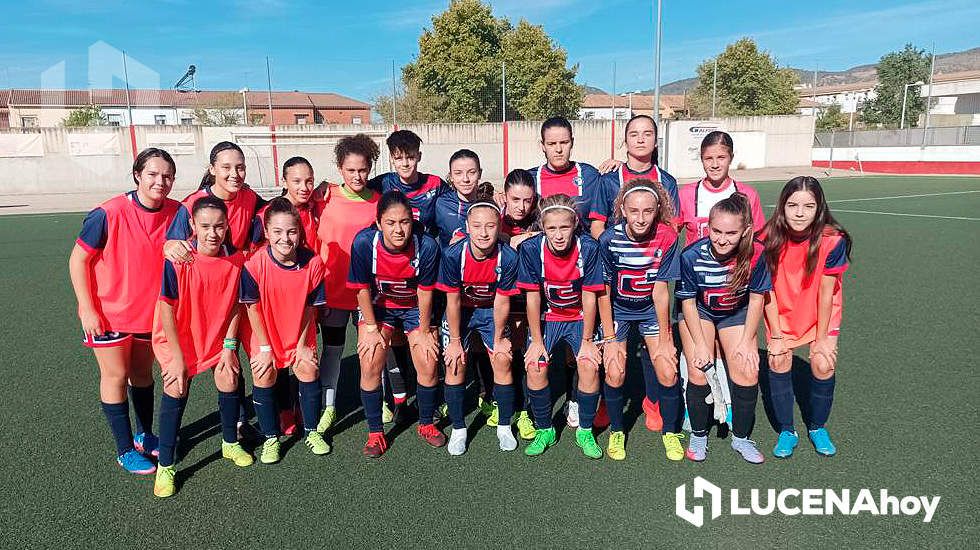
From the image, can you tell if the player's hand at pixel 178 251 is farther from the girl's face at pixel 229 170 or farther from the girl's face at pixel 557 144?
the girl's face at pixel 557 144

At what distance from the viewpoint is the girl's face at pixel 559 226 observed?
128 inches

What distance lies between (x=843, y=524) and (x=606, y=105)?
76541 mm

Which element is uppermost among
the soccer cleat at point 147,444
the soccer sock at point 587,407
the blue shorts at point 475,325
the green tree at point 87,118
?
the green tree at point 87,118

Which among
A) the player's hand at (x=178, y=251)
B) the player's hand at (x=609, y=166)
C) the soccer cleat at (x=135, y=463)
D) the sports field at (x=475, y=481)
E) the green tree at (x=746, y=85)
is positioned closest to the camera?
the sports field at (x=475, y=481)

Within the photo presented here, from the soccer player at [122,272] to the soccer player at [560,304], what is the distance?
2.00 metres

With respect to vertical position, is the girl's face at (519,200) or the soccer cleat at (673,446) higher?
the girl's face at (519,200)

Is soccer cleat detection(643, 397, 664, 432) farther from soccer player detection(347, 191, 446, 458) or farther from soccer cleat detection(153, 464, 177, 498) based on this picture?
soccer cleat detection(153, 464, 177, 498)

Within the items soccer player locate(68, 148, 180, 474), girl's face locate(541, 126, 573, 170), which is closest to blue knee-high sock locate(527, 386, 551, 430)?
girl's face locate(541, 126, 573, 170)

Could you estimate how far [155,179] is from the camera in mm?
3180

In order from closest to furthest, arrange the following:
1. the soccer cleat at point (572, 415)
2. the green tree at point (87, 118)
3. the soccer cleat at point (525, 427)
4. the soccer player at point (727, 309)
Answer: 1. the soccer player at point (727, 309)
2. the soccer cleat at point (525, 427)
3. the soccer cleat at point (572, 415)
4. the green tree at point (87, 118)

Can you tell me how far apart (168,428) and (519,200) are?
91.7 inches

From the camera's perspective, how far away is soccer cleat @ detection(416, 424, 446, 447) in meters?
3.68

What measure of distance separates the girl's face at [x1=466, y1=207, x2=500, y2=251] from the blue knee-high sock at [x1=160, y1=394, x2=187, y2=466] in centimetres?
180

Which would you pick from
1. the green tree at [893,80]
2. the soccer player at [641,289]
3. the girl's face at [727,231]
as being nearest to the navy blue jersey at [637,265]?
the soccer player at [641,289]
